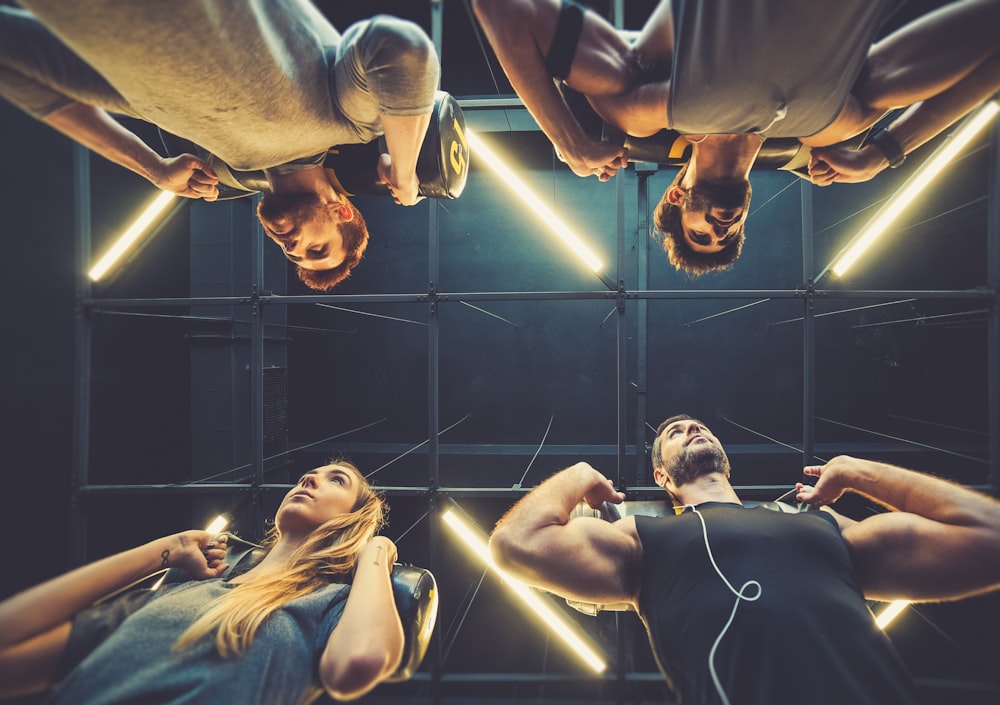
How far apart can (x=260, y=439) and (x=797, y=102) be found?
328cm

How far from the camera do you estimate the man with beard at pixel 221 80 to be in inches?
33.7

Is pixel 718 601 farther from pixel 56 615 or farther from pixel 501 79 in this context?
pixel 501 79

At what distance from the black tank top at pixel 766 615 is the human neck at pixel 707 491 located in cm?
28

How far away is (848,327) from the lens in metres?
4.38

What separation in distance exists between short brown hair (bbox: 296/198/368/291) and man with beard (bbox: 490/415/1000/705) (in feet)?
4.83

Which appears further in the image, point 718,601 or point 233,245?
point 233,245

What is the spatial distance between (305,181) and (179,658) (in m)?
1.67

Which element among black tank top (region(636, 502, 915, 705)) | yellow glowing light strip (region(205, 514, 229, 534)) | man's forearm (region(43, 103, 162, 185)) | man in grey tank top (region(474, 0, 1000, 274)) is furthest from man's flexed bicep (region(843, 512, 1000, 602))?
yellow glowing light strip (region(205, 514, 229, 534))

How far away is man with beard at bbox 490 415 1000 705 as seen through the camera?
4.07 ft

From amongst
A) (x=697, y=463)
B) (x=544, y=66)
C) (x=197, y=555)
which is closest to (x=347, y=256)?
(x=544, y=66)

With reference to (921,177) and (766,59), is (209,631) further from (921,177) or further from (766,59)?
(921,177)

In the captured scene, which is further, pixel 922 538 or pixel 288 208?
pixel 288 208

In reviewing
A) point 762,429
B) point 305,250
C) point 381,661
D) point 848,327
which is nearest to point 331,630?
point 381,661

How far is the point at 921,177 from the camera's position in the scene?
2201 mm
